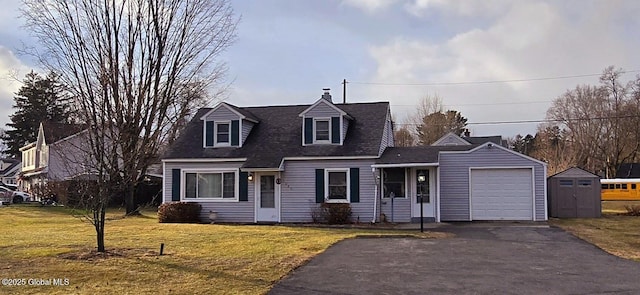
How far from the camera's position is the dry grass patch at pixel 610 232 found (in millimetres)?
13188

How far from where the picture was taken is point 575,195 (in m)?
23.6

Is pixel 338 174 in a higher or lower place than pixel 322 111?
lower

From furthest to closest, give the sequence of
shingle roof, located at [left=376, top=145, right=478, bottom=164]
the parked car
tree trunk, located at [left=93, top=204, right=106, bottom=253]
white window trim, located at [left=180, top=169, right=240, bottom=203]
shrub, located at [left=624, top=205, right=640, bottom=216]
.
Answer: the parked car
shrub, located at [left=624, top=205, right=640, bottom=216]
white window trim, located at [left=180, top=169, right=240, bottom=203]
shingle roof, located at [left=376, top=145, right=478, bottom=164]
tree trunk, located at [left=93, top=204, right=106, bottom=253]

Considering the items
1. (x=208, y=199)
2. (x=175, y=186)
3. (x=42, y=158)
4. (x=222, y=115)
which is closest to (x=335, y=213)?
(x=208, y=199)

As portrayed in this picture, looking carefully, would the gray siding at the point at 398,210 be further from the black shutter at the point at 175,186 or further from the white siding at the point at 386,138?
the black shutter at the point at 175,186

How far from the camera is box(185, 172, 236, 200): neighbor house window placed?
2316 centimetres

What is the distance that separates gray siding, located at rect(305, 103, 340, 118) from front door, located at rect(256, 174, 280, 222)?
9.48 feet

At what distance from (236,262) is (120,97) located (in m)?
7.77

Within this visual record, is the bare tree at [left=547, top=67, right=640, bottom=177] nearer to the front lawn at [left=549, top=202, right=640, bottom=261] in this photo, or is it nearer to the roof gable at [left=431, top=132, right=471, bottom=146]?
the roof gable at [left=431, top=132, right=471, bottom=146]

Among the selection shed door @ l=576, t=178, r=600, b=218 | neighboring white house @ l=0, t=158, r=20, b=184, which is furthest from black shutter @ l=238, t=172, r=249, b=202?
neighboring white house @ l=0, t=158, r=20, b=184

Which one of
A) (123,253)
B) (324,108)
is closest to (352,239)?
(123,253)

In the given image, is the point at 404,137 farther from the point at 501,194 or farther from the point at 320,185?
the point at 320,185

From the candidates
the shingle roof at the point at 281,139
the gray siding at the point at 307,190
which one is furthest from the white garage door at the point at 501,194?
the shingle roof at the point at 281,139

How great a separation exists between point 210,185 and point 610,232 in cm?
1459
